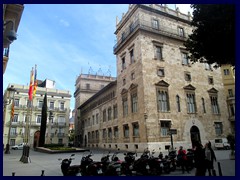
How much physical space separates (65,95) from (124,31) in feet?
78.6

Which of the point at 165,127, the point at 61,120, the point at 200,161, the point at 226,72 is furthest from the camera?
the point at 61,120

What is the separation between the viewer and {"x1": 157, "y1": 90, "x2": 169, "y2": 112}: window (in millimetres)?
23777

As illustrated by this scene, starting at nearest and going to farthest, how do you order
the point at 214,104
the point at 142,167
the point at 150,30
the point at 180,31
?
1. the point at 142,167
2. the point at 150,30
3. the point at 214,104
4. the point at 180,31

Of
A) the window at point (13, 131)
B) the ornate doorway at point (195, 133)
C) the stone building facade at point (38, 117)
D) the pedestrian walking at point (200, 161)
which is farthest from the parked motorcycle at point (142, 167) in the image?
the window at point (13, 131)

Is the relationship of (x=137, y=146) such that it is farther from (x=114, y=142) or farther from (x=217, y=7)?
(x=217, y=7)

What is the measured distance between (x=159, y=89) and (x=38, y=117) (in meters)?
30.4

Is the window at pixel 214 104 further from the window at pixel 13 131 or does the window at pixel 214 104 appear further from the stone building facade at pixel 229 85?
the window at pixel 13 131

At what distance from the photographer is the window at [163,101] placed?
78.0 feet

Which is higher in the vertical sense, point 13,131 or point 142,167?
point 13,131

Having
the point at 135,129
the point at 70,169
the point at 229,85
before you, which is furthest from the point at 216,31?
the point at 229,85

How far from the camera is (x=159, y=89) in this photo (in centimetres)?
2417

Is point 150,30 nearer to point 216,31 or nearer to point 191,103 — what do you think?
point 191,103

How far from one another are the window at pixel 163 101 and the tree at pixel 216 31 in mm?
11210
